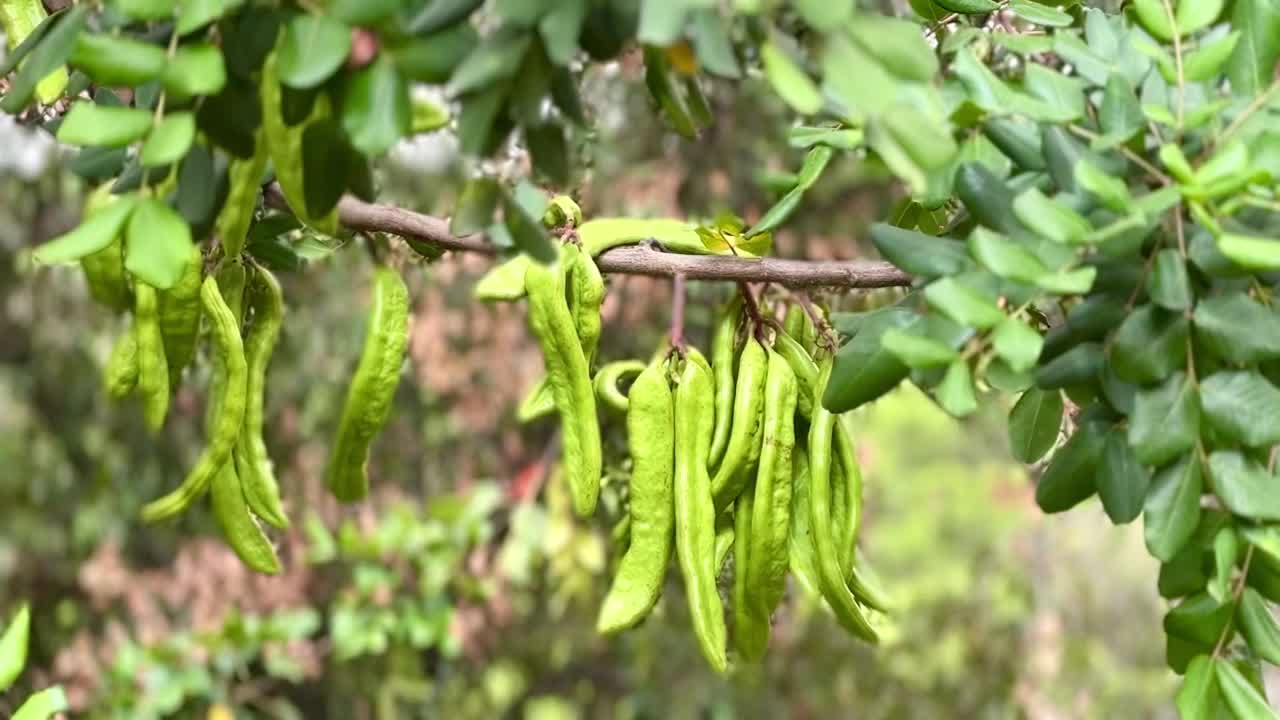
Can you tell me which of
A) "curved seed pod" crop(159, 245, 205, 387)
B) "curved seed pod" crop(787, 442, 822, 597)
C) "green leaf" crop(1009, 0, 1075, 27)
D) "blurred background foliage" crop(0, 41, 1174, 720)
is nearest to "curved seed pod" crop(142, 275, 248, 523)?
"curved seed pod" crop(159, 245, 205, 387)

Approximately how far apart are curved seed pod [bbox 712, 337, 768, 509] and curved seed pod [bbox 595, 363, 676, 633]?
0.14ft

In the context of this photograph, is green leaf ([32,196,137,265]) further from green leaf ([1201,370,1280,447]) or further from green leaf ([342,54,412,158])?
green leaf ([1201,370,1280,447])

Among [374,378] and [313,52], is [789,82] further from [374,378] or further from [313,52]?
[374,378]

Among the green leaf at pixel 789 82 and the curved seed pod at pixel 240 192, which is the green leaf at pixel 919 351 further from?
the curved seed pod at pixel 240 192

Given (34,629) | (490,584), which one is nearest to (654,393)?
(490,584)

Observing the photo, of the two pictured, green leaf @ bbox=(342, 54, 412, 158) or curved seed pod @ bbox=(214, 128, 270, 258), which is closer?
green leaf @ bbox=(342, 54, 412, 158)

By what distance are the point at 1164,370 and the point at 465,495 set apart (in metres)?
2.78

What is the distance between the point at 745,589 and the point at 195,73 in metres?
0.65

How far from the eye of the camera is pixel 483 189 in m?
0.69

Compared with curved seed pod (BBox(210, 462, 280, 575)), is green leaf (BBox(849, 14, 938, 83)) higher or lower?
higher

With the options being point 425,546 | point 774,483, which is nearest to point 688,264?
point 774,483

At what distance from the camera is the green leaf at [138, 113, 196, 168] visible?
2.19 ft

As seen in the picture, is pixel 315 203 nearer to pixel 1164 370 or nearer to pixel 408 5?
pixel 408 5

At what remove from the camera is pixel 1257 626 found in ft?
2.61
